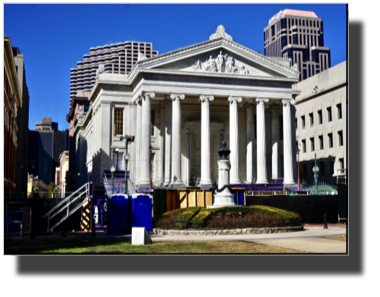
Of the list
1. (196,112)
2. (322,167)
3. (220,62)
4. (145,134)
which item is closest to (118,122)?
(145,134)

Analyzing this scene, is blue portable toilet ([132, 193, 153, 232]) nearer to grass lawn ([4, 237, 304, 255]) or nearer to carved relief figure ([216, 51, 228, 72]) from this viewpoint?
Result: grass lawn ([4, 237, 304, 255])

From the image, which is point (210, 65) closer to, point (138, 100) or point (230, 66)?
point (230, 66)

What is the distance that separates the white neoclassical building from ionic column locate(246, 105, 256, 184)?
4.8 inches

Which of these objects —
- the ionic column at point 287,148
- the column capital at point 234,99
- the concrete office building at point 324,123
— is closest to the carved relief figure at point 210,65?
the column capital at point 234,99

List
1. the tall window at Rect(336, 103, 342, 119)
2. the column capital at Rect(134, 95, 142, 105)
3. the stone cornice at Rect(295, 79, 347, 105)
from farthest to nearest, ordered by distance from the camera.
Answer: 1. the tall window at Rect(336, 103, 342, 119)
2. the stone cornice at Rect(295, 79, 347, 105)
3. the column capital at Rect(134, 95, 142, 105)

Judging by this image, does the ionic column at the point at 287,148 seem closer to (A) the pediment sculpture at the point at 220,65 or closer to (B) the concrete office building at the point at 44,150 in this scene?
(A) the pediment sculpture at the point at 220,65

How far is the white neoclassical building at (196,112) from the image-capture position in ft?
177

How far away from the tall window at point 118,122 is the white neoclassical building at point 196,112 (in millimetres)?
120

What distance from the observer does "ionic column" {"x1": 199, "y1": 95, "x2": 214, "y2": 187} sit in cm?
5366

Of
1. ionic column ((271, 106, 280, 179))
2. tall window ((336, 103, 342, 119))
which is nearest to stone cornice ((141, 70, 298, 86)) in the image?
ionic column ((271, 106, 280, 179))
